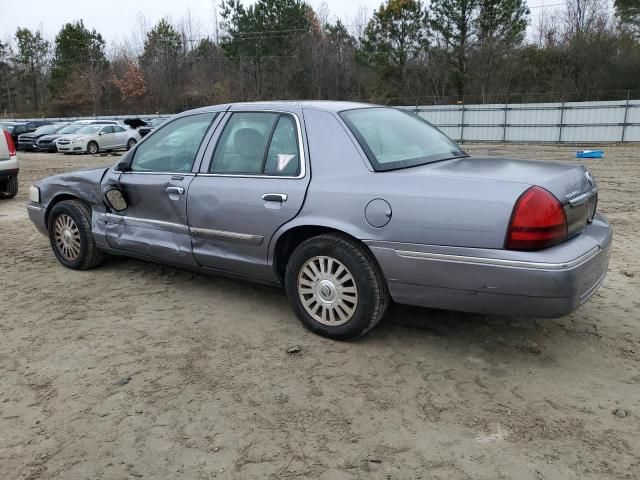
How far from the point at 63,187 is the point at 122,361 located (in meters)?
2.50

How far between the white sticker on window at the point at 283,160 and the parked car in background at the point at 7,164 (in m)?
8.40

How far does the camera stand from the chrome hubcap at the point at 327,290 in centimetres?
373

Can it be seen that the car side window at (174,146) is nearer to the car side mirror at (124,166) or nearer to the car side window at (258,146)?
the car side mirror at (124,166)

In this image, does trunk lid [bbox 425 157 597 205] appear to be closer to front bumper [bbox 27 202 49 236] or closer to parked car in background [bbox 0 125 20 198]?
front bumper [bbox 27 202 49 236]

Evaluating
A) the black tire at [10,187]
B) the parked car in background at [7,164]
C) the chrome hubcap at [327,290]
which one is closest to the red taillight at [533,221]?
the chrome hubcap at [327,290]

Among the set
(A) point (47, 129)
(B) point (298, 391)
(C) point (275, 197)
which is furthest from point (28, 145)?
(B) point (298, 391)

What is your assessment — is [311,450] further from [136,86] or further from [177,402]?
[136,86]

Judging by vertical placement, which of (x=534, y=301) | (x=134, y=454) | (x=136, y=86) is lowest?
(x=134, y=454)

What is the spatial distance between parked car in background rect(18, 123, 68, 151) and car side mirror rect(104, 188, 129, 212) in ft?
78.1

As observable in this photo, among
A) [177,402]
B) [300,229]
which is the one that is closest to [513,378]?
[300,229]

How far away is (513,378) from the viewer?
11.1ft

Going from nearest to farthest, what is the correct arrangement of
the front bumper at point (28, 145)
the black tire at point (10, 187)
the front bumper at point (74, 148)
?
the black tire at point (10, 187) < the front bumper at point (74, 148) < the front bumper at point (28, 145)

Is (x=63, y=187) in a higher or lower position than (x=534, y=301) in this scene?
higher

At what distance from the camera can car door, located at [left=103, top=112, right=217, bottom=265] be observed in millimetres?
4512
